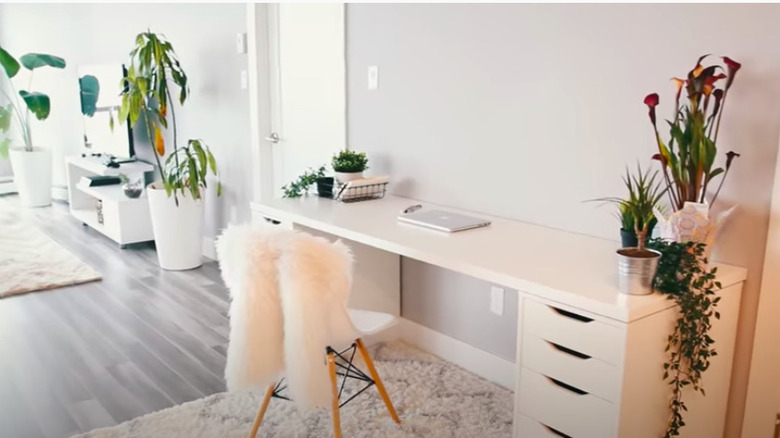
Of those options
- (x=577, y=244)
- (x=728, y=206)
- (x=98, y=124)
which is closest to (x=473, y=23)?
(x=577, y=244)

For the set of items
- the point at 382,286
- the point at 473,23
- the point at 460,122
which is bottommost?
the point at 382,286

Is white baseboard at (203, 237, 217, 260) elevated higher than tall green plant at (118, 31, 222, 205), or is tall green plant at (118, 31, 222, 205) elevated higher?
tall green plant at (118, 31, 222, 205)

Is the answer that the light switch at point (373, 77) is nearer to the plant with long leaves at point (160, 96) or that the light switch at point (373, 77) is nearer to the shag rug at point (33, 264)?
the plant with long leaves at point (160, 96)

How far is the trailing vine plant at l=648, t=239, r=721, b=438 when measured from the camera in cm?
178

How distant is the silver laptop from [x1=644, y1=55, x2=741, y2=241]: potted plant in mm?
709

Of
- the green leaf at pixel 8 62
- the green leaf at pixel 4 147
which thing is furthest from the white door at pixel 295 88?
the green leaf at pixel 4 147

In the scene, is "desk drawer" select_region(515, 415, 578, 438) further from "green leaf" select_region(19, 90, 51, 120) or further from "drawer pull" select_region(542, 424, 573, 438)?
"green leaf" select_region(19, 90, 51, 120)

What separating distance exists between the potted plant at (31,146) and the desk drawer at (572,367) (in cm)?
481

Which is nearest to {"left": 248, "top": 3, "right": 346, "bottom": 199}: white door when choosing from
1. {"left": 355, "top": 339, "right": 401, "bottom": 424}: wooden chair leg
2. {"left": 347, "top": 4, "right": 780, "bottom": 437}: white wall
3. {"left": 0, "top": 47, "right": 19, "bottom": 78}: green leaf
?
{"left": 347, "top": 4, "right": 780, "bottom": 437}: white wall

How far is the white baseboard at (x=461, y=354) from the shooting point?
2.81 metres

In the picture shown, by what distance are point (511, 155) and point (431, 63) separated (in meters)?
0.56

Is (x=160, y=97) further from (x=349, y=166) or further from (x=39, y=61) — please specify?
(x=39, y=61)

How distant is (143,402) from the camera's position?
2.67m

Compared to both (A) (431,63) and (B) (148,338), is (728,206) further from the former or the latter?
(B) (148,338)
